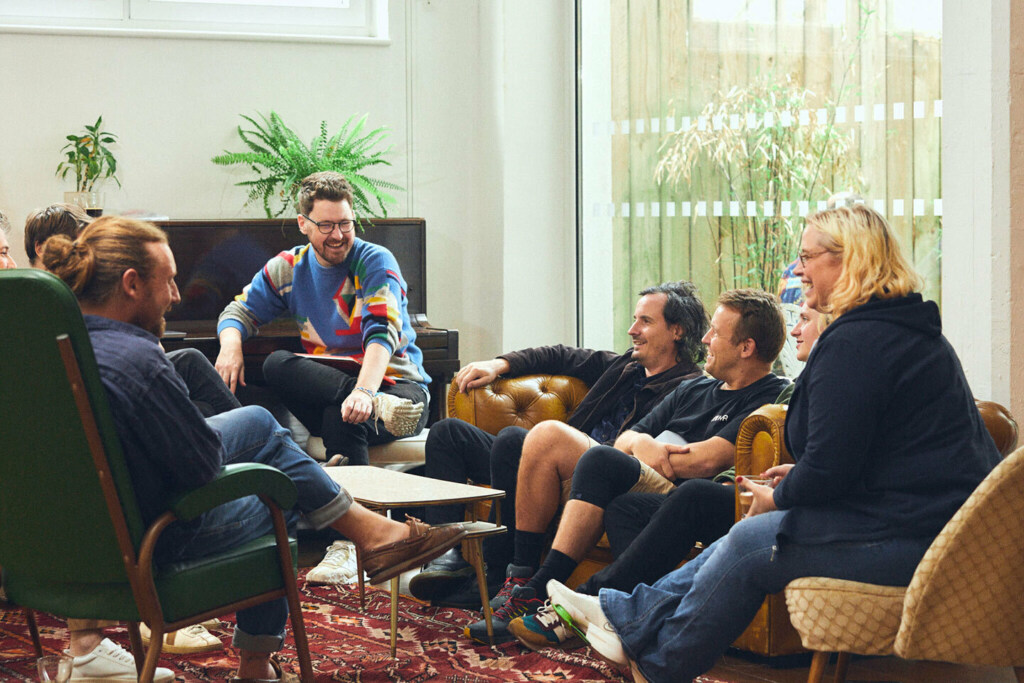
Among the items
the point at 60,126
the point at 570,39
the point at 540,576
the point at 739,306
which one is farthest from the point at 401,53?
the point at 540,576

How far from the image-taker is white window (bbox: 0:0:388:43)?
202 inches

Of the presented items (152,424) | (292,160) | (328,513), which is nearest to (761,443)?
(328,513)

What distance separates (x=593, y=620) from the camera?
265 centimetres

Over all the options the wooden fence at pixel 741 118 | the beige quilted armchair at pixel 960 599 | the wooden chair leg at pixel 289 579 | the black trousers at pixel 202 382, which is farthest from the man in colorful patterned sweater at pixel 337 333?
the beige quilted armchair at pixel 960 599

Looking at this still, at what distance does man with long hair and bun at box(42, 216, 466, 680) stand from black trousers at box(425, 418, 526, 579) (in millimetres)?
A: 754

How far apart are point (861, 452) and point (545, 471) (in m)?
1.25

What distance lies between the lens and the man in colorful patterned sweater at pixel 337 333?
398cm

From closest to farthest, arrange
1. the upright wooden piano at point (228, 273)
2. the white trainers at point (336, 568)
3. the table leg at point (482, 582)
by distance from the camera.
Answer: the table leg at point (482, 582)
the white trainers at point (336, 568)
the upright wooden piano at point (228, 273)

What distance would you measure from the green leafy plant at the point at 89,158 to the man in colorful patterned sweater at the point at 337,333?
3.98ft

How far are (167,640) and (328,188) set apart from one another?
1810 millimetres

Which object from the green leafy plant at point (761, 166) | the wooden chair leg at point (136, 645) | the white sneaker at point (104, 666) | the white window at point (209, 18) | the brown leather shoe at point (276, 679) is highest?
the white window at point (209, 18)

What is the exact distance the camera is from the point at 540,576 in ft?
10.0

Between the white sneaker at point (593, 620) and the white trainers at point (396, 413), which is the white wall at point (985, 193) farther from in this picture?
the white trainers at point (396, 413)

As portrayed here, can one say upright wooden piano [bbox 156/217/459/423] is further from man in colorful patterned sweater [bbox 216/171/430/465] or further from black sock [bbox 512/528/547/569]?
black sock [bbox 512/528/547/569]
